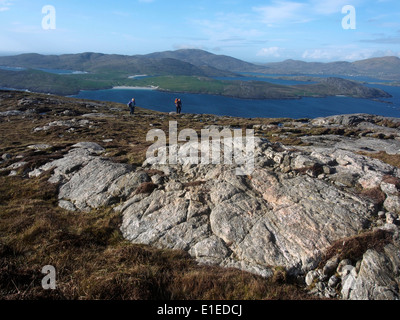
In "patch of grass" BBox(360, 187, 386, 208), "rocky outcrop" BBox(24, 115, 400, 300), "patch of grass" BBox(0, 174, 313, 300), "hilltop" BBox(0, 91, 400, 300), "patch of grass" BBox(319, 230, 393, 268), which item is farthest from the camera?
"patch of grass" BBox(360, 187, 386, 208)

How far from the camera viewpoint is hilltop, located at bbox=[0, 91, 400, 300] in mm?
7230

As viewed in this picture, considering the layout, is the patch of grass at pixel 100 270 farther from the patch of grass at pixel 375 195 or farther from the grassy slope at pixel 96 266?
the patch of grass at pixel 375 195

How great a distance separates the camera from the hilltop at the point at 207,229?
7.23m

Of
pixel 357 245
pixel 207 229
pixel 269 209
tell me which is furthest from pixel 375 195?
pixel 207 229

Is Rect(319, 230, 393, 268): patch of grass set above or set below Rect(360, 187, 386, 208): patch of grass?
below

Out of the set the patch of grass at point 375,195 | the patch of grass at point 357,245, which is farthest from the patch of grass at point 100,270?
the patch of grass at point 375,195

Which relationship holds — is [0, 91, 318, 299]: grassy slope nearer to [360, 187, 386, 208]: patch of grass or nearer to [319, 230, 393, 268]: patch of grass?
[319, 230, 393, 268]: patch of grass

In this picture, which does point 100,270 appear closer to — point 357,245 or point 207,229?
point 207,229

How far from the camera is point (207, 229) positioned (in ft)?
34.7

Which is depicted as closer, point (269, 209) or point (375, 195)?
point (269, 209)

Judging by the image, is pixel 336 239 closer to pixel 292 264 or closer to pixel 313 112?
pixel 292 264

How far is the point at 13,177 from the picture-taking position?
17.2 meters

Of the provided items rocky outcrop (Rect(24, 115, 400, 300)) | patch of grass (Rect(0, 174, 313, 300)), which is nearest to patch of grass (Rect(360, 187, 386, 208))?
rocky outcrop (Rect(24, 115, 400, 300))
